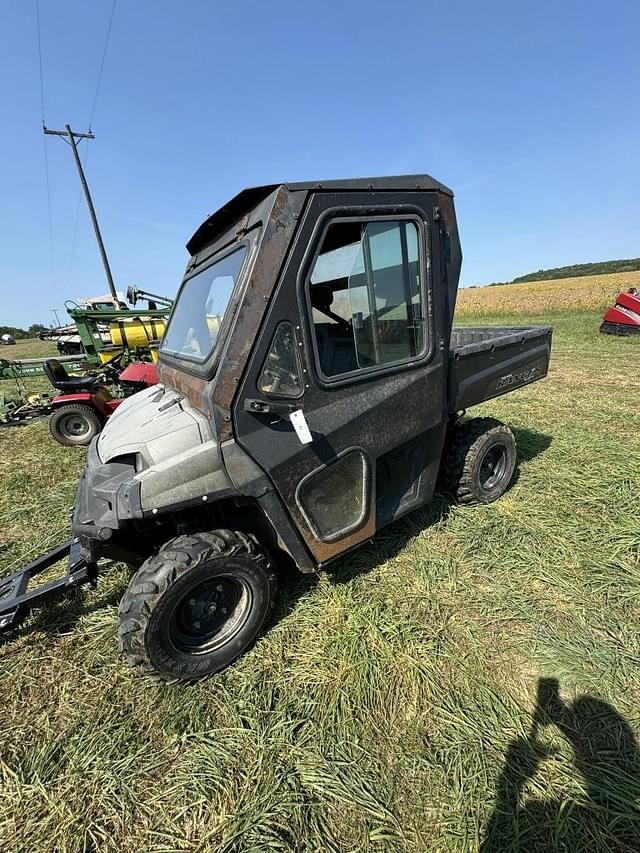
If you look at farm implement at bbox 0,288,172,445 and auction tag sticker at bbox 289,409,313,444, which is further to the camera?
farm implement at bbox 0,288,172,445

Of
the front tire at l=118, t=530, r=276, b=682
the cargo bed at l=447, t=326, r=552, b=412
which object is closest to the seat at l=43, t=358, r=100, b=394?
the front tire at l=118, t=530, r=276, b=682

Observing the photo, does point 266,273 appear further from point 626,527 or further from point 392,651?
point 626,527

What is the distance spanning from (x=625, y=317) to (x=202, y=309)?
44.5 ft

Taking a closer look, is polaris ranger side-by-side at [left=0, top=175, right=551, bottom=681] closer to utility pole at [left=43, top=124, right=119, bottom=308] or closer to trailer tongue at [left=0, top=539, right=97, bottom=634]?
trailer tongue at [left=0, top=539, right=97, bottom=634]

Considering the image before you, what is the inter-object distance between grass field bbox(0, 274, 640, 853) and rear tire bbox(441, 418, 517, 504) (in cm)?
33

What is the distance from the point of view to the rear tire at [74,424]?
5.46 metres

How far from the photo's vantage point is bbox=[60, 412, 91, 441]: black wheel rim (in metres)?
5.55

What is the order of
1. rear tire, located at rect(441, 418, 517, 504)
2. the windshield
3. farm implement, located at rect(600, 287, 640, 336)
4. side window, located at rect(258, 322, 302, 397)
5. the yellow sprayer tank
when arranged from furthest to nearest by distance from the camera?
farm implement, located at rect(600, 287, 640, 336) < the yellow sprayer tank < rear tire, located at rect(441, 418, 517, 504) < the windshield < side window, located at rect(258, 322, 302, 397)

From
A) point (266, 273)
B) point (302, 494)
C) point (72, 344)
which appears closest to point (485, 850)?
point (302, 494)

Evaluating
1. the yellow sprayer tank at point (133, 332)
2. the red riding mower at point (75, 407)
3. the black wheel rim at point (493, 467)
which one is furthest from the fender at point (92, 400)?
the black wheel rim at point (493, 467)

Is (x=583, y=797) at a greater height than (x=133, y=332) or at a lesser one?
lesser

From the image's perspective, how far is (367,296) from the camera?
2.08 m

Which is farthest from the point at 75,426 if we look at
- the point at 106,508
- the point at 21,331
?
the point at 21,331

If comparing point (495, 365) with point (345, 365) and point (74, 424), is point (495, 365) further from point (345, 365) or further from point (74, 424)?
point (74, 424)
